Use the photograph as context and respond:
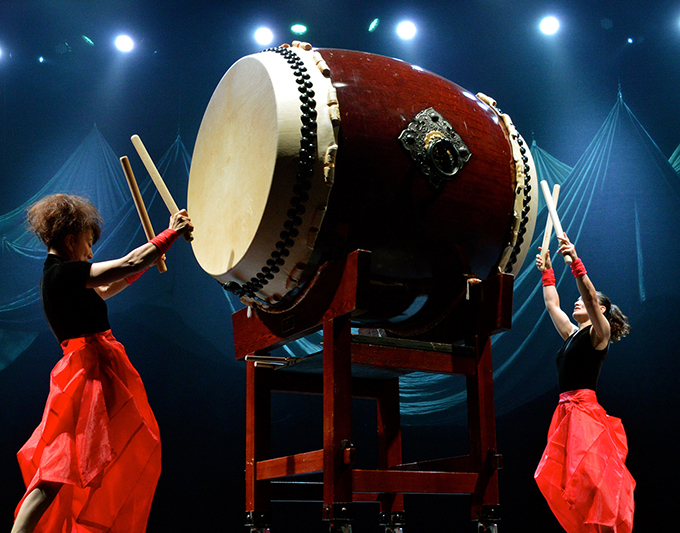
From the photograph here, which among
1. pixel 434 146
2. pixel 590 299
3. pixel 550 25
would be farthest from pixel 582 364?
pixel 550 25

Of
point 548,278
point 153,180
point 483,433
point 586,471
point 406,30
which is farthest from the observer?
point 406,30

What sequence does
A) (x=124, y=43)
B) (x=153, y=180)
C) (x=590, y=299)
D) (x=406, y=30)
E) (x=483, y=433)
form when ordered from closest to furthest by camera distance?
1. (x=483, y=433)
2. (x=153, y=180)
3. (x=590, y=299)
4. (x=124, y=43)
5. (x=406, y=30)

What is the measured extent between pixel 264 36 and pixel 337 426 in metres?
2.92

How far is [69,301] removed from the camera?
71.7 inches

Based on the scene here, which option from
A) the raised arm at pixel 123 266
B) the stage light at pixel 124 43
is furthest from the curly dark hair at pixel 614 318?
the stage light at pixel 124 43

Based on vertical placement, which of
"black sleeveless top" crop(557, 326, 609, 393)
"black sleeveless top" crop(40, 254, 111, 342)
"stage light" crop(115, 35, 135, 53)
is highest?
"stage light" crop(115, 35, 135, 53)

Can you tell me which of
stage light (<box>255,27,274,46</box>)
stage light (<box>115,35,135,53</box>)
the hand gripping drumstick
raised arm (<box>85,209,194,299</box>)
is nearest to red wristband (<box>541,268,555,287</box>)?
the hand gripping drumstick

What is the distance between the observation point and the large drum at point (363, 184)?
5.73ft

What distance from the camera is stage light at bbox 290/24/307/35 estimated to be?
398 cm

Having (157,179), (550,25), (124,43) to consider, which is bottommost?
(157,179)

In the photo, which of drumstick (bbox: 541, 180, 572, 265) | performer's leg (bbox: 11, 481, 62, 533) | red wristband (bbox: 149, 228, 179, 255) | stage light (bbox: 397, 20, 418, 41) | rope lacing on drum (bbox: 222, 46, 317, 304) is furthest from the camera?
stage light (bbox: 397, 20, 418, 41)

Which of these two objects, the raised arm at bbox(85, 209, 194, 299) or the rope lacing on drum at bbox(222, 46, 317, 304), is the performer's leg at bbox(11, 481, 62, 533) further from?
the rope lacing on drum at bbox(222, 46, 317, 304)

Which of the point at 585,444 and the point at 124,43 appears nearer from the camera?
the point at 585,444

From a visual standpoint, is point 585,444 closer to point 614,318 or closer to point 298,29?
point 614,318
